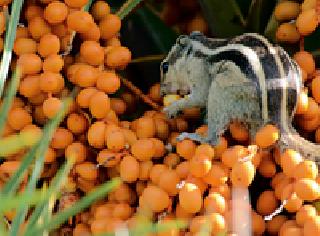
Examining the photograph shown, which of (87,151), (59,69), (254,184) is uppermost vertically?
(59,69)

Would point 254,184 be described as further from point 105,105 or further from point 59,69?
point 59,69

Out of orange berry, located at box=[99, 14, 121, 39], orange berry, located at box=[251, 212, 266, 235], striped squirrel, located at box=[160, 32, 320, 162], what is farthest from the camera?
orange berry, located at box=[99, 14, 121, 39]

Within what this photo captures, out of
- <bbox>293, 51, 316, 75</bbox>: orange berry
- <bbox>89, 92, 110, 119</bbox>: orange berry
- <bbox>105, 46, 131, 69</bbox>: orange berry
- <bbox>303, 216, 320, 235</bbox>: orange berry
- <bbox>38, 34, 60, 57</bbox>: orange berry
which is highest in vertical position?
<bbox>38, 34, 60, 57</bbox>: orange berry

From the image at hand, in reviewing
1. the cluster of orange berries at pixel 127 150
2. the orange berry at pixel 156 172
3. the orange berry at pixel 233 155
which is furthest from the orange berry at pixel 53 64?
the orange berry at pixel 233 155

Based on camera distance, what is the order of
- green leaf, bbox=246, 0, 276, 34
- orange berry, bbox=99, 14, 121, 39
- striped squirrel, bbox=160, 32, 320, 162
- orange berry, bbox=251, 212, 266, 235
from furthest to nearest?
green leaf, bbox=246, 0, 276, 34, orange berry, bbox=99, 14, 121, 39, striped squirrel, bbox=160, 32, 320, 162, orange berry, bbox=251, 212, 266, 235

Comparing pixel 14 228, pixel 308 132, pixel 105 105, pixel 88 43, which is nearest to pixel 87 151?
pixel 105 105

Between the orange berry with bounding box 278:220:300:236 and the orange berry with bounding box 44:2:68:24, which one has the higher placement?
the orange berry with bounding box 44:2:68:24

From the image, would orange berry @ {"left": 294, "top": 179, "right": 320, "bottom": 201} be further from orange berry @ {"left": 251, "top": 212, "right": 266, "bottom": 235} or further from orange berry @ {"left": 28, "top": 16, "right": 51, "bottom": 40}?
orange berry @ {"left": 28, "top": 16, "right": 51, "bottom": 40}

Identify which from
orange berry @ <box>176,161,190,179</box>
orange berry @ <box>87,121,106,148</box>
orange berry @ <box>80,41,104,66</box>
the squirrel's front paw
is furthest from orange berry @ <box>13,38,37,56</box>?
orange berry @ <box>176,161,190,179</box>
